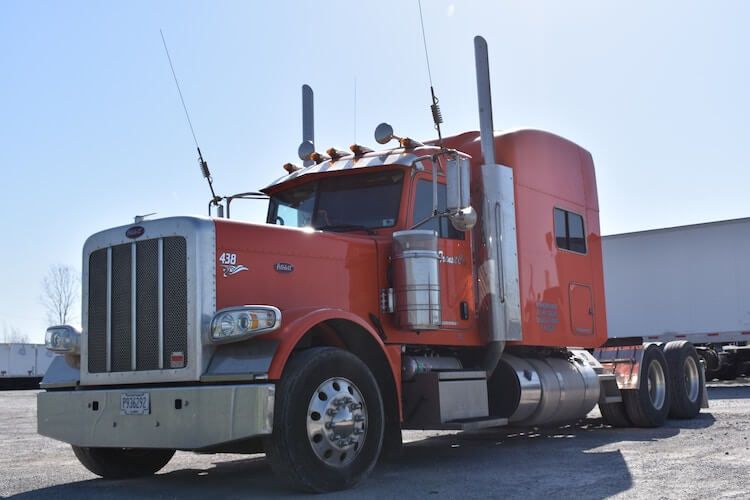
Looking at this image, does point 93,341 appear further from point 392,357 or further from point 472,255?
point 472,255

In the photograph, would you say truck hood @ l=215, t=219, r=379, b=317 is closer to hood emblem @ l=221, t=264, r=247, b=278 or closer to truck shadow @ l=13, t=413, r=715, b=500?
hood emblem @ l=221, t=264, r=247, b=278

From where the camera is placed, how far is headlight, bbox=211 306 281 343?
6.23m

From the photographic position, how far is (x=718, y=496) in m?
5.86

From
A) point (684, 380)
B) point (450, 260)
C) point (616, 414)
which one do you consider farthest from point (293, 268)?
point (684, 380)

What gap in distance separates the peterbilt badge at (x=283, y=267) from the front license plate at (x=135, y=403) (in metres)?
1.47

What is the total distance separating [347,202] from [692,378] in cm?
759

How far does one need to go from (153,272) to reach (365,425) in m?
2.10

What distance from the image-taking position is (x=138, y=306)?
22.6ft

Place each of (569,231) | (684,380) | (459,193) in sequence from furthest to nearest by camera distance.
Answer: (684,380)
(569,231)
(459,193)

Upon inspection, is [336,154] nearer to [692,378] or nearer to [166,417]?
[166,417]

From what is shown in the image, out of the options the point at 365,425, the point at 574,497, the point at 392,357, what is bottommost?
the point at 574,497

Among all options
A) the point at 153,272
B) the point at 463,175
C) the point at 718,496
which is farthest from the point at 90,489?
the point at 718,496

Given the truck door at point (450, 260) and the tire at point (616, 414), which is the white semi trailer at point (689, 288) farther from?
the truck door at point (450, 260)

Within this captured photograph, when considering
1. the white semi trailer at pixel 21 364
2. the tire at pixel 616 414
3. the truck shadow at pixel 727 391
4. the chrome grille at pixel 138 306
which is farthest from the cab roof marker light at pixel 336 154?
the white semi trailer at pixel 21 364
